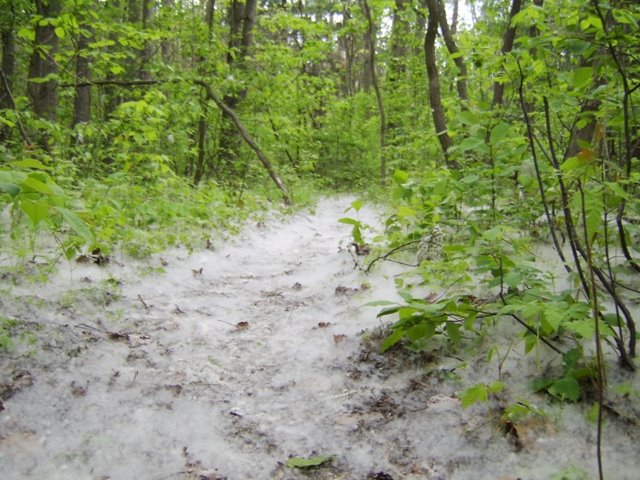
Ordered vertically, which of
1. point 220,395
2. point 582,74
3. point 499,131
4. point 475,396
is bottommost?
point 220,395

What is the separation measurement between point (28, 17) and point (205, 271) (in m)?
4.11

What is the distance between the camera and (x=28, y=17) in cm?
546

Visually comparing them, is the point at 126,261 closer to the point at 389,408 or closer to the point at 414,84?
the point at 389,408

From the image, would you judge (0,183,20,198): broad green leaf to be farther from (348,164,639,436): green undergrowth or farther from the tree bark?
the tree bark

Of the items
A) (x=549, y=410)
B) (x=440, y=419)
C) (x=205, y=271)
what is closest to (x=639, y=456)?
(x=549, y=410)

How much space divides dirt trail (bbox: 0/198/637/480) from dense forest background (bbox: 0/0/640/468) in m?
0.33

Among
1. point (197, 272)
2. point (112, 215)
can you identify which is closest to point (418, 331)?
point (197, 272)

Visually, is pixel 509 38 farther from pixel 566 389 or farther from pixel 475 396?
pixel 475 396

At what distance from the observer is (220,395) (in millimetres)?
2287

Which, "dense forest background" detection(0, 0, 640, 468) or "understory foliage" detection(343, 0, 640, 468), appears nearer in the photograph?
"understory foliage" detection(343, 0, 640, 468)

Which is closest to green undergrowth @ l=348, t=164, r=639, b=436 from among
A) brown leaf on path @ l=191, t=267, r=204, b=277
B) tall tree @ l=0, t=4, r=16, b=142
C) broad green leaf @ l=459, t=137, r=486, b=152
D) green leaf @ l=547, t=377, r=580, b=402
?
green leaf @ l=547, t=377, r=580, b=402

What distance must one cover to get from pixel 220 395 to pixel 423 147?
19.8ft

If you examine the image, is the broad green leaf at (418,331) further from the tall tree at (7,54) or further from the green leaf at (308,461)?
the tall tree at (7,54)

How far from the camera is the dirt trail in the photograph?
1736 millimetres
